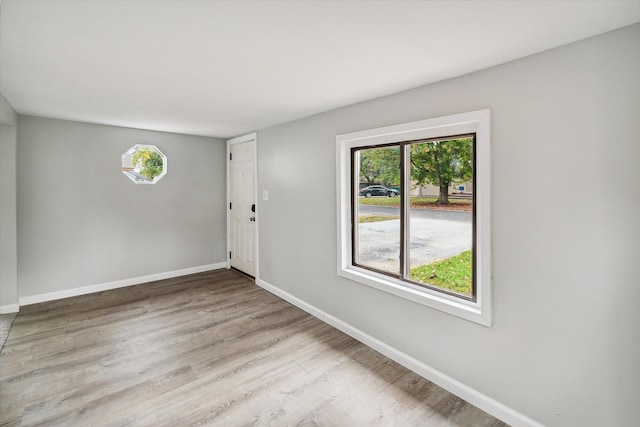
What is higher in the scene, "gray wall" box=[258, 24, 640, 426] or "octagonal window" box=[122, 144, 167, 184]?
"octagonal window" box=[122, 144, 167, 184]

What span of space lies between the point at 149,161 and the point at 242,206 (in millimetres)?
1472

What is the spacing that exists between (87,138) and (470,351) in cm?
479

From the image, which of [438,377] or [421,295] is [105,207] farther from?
[438,377]

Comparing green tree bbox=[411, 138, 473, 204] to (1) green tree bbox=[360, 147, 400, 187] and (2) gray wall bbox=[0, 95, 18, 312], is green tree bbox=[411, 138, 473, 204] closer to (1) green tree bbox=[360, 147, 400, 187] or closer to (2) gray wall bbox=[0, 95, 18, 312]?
(1) green tree bbox=[360, 147, 400, 187]

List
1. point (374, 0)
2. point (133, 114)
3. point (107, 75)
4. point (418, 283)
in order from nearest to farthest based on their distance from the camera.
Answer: point (374, 0), point (107, 75), point (418, 283), point (133, 114)

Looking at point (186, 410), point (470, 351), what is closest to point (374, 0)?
point (470, 351)

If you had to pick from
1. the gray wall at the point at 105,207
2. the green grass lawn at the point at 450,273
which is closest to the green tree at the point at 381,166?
the green grass lawn at the point at 450,273

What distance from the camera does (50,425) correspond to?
5.94ft

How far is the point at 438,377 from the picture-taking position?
2213 millimetres

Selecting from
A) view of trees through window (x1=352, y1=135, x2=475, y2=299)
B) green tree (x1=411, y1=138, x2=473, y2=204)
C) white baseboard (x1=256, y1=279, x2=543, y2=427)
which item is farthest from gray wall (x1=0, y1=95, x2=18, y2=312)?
green tree (x1=411, y1=138, x2=473, y2=204)

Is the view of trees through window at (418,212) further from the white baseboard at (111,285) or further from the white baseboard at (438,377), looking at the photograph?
the white baseboard at (111,285)

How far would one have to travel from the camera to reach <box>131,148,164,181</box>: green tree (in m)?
4.30

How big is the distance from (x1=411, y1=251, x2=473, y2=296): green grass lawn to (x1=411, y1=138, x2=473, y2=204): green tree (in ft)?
1.50

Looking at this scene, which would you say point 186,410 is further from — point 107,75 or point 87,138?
point 87,138
